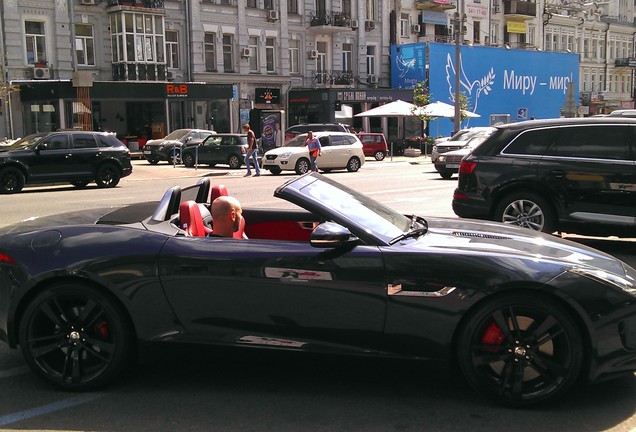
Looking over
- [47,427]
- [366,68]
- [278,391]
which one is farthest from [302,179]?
[366,68]

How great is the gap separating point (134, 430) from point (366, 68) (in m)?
45.3

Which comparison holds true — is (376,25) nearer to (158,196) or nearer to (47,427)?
(158,196)

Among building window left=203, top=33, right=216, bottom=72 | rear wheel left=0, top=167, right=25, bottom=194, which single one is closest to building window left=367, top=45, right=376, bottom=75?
building window left=203, top=33, right=216, bottom=72

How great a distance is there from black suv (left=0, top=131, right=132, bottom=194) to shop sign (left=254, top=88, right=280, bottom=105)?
22170mm

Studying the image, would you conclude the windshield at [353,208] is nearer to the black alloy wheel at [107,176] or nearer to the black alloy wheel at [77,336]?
the black alloy wheel at [77,336]

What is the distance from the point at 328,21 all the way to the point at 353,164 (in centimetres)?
2081

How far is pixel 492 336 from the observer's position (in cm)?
392

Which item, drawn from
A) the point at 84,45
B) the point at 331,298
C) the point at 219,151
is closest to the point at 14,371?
the point at 331,298

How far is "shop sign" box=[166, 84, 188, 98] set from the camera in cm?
3534

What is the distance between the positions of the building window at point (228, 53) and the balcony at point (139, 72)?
5.02 m

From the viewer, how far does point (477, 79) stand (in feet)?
158

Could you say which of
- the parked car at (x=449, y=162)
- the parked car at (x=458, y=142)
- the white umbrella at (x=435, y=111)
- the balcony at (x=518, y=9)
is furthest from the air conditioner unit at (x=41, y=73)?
the balcony at (x=518, y=9)

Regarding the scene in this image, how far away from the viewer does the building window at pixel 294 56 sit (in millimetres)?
43594

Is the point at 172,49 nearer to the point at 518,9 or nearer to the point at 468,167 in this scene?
the point at 468,167
